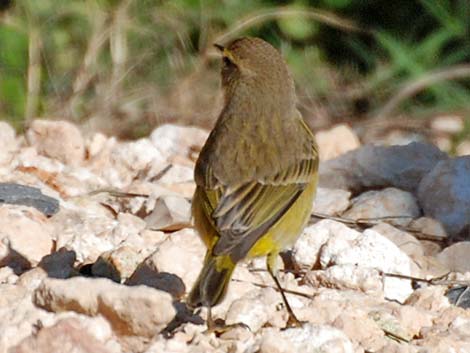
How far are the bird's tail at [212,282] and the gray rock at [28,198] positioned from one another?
1427 millimetres

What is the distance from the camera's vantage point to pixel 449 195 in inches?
261

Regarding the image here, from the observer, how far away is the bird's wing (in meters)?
5.19

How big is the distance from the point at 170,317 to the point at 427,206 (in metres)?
2.28

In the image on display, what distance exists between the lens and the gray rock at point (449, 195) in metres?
6.57

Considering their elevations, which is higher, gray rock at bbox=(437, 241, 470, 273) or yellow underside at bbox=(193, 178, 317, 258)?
yellow underside at bbox=(193, 178, 317, 258)

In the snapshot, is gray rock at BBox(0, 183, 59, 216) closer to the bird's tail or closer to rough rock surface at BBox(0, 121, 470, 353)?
rough rock surface at BBox(0, 121, 470, 353)

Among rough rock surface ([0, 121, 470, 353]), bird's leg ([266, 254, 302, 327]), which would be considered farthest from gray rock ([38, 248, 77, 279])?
bird's leg ([266, 254, 302, 327])

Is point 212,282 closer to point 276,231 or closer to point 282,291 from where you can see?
point 282,291

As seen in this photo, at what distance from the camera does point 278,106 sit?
6.10m

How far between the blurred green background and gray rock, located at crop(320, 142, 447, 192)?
1860 millimetres

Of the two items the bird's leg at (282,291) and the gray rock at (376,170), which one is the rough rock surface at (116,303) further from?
the gray rock at (376,170)

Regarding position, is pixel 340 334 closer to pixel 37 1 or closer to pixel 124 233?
pixel 124 233

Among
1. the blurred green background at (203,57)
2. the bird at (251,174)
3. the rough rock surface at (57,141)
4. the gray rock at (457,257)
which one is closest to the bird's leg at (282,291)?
the bird at (251,174)

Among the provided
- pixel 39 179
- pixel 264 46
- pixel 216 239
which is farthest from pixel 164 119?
pixel 216 239
